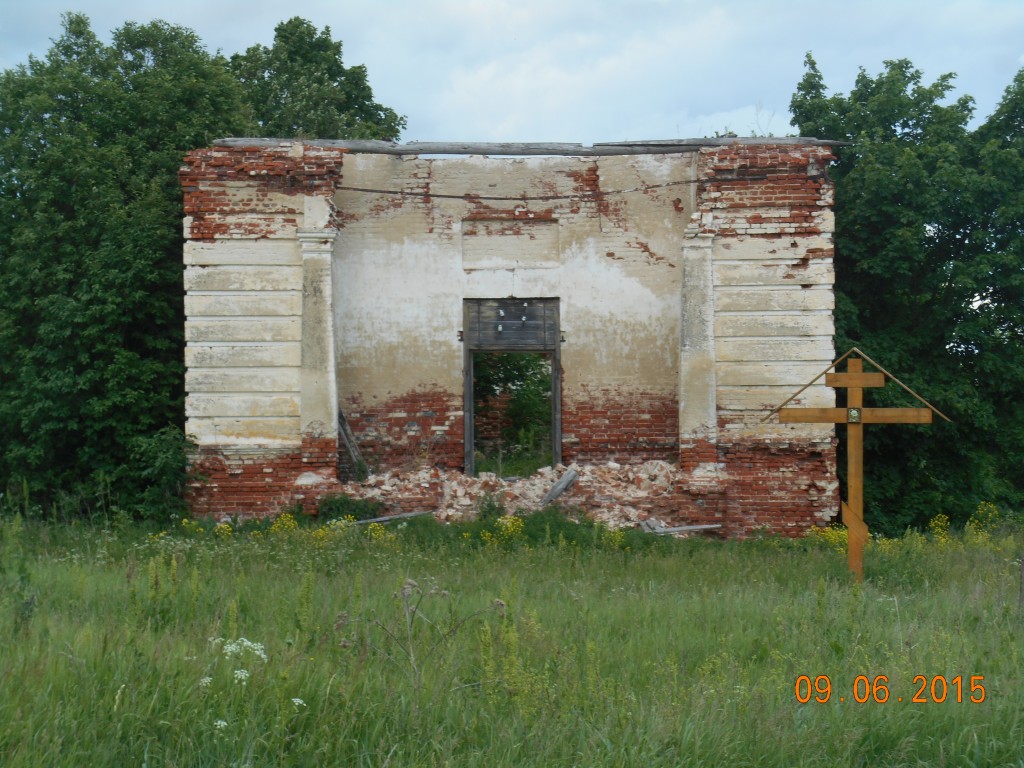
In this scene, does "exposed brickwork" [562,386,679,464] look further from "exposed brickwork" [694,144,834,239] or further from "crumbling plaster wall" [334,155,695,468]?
"exposed brickwork" [694,144,834,239]

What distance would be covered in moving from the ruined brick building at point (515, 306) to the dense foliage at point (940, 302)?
89.0 inches

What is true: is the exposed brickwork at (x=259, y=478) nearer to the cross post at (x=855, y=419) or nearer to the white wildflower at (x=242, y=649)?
the cross post at (x=855, y=419)

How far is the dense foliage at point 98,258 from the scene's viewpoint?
40.8 feet

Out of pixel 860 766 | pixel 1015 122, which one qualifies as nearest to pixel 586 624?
pixel 860 766

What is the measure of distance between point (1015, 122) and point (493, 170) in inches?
298

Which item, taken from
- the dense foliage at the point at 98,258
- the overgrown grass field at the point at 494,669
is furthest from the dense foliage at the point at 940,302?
the dense foliage at the point at 98,258

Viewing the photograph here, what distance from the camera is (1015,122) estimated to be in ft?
49.7

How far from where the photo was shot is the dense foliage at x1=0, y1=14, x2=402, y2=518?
12.4 meters

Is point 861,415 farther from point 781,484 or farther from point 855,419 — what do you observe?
point 781,484

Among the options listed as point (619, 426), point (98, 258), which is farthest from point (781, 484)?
point (98, 258)

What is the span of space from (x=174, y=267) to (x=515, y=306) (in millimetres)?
4149

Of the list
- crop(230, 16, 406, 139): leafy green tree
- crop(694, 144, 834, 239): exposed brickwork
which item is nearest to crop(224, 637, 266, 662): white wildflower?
crop(694, 144, 834, 239): exposed brickwork
